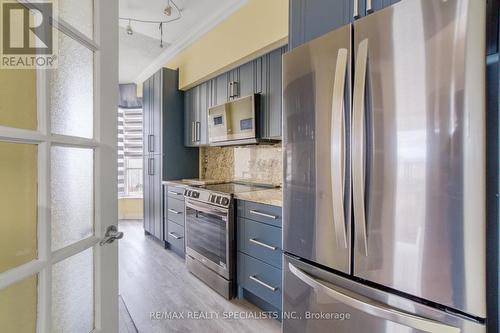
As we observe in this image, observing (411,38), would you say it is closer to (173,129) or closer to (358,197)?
(358,197)

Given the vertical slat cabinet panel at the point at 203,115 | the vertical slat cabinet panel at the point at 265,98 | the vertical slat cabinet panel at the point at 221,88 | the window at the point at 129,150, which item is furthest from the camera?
the window at the point at 129,150

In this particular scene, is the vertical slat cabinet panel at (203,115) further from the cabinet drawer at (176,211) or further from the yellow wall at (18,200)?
the yellow wall at (18,200)

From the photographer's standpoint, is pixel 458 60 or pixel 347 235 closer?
pixel 458 60

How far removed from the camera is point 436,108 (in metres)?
0.91

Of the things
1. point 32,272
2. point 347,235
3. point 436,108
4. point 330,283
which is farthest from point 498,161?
point 32,272

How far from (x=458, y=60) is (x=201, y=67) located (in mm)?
2968

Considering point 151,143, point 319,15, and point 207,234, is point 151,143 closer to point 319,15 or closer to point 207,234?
point 207,234

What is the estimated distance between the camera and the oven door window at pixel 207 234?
243 cm

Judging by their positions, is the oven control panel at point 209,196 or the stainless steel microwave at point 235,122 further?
the stainless steel microwave at point 235,122

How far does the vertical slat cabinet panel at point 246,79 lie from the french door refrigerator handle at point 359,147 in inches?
67.8

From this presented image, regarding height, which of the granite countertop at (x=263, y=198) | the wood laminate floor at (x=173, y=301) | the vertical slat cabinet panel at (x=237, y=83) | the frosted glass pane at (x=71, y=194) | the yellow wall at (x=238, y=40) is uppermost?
the yellow wall at (x=238, y=40)

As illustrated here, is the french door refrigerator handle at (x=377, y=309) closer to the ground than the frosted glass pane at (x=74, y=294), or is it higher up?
closer to the ground

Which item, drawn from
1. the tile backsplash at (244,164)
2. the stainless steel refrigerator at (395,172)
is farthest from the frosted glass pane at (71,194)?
the tile backsplash at (244,164)

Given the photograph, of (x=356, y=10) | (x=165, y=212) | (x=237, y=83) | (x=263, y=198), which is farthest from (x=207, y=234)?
(x=356, y=10)
